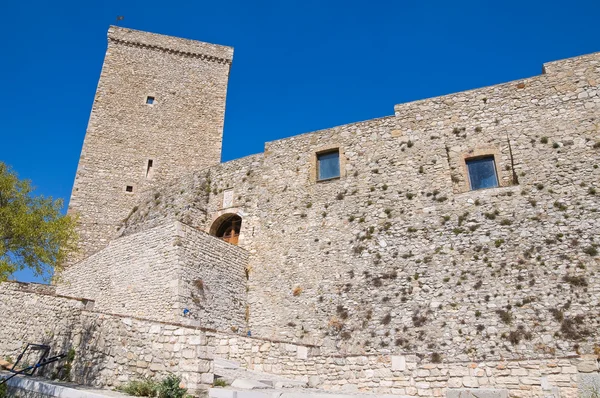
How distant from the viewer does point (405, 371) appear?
9.46m

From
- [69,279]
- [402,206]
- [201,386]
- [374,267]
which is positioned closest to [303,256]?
[374,267]

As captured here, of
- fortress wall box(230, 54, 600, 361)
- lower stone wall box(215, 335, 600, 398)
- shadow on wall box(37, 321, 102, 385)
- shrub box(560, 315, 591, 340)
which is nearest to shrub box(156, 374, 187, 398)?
shadow on wall box(37, 321, 102, 385)

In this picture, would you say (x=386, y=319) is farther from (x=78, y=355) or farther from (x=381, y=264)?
(x=78, y=355)

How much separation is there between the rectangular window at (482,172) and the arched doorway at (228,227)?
28.8ft

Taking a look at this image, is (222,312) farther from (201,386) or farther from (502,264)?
(502,264)

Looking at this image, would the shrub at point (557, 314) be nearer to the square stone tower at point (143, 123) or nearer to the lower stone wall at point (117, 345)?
the lower stone wall at point (117, 345)

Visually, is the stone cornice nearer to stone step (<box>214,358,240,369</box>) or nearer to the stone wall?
the stone wall

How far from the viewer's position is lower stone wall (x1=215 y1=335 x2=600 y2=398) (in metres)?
8.25

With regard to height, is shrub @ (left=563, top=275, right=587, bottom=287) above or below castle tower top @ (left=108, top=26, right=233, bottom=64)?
below

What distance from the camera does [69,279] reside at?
1878 centimetres

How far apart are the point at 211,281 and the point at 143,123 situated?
12.7 m

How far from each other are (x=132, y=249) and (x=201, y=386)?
30.7ft

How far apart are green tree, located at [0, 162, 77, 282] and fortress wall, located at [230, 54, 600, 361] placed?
6425 millimetres

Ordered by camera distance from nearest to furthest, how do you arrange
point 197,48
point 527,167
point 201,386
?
point 201,386
point 527,167
point 197,48
